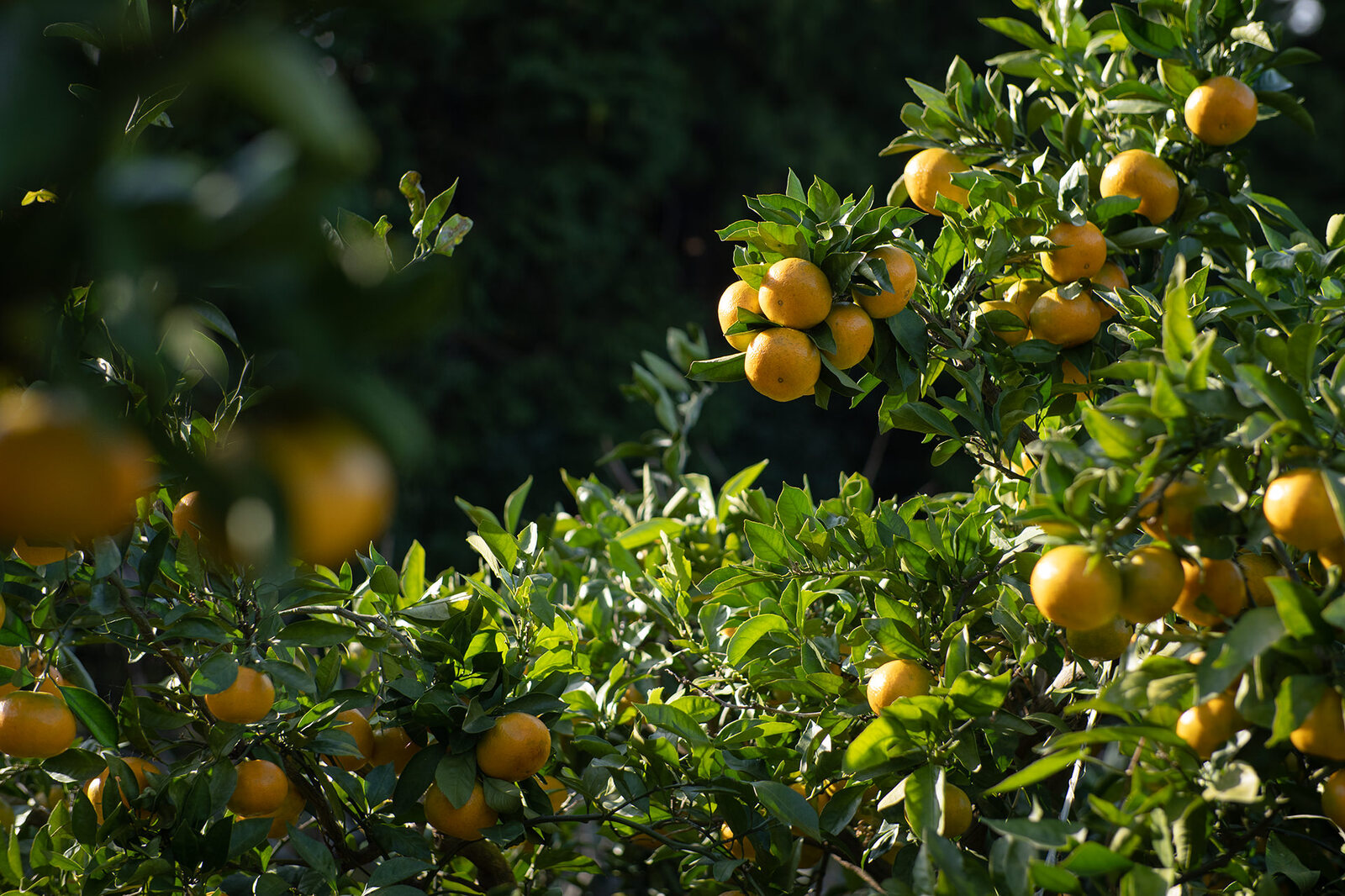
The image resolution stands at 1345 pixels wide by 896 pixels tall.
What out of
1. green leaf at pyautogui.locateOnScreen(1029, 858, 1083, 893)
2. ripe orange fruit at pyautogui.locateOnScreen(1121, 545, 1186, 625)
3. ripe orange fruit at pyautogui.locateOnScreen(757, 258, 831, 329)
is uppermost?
ripe orange fruit at pyautogui.locateOnScreen(757, 258, 831, 329)

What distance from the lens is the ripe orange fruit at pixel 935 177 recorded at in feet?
2.37

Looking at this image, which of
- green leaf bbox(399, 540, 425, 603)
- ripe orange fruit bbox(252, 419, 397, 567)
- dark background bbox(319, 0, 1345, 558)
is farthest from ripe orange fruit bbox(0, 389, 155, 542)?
dark background bbox(319, 0, 1345, 558)

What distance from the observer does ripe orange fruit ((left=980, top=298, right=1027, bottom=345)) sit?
0.66m

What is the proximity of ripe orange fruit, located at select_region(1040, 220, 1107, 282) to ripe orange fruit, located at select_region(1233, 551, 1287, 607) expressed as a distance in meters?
0.23

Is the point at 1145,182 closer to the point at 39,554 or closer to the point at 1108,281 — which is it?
the point at 1108,281

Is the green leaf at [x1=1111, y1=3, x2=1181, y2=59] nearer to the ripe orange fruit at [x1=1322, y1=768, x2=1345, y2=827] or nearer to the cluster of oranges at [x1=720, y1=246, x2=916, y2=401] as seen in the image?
the cluster of oranges at [x1=720, y1=246, x2=916, y2=401]

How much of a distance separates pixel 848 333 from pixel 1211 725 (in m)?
0.28

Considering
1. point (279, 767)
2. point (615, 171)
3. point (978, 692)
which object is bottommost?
point (615, 171)

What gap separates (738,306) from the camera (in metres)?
0.59

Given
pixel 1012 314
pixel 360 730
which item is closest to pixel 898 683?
pixel 1012 314

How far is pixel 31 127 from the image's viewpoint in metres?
0.18

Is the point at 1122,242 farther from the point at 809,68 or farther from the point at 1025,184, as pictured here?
the point at 809,68

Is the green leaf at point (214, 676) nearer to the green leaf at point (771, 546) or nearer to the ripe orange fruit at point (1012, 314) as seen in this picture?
the green leaf at point (771, 546)

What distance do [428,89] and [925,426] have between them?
3.99 m
